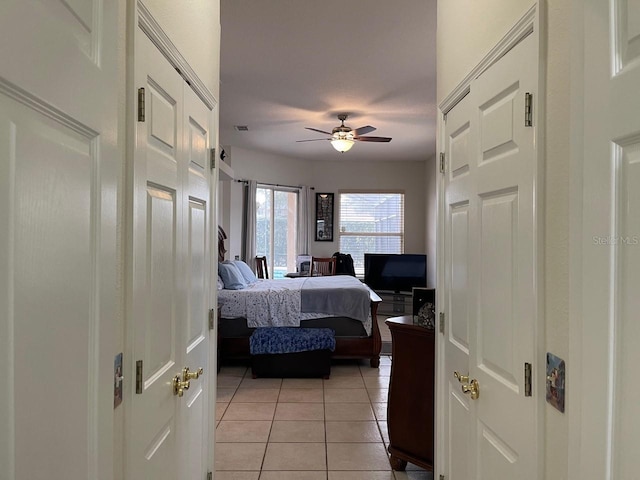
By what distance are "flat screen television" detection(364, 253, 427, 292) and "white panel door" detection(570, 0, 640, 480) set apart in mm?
7133

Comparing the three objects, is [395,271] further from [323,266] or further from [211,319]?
[211,319]

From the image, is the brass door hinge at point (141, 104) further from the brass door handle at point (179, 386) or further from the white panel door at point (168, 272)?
the brass door handle at point (179, 386)

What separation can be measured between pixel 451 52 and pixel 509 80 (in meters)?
0.69

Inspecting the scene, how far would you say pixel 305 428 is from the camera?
3.30 m

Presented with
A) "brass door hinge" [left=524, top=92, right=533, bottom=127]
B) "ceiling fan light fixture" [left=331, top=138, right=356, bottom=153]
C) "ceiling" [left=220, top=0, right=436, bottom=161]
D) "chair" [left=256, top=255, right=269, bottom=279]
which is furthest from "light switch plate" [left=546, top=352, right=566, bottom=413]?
"chair" [left=256, top=255, right=269, bottom=279]

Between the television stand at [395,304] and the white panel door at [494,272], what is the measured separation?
601 centimetres

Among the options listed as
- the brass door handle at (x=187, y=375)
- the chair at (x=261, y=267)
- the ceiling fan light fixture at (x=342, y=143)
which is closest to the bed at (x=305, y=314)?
the ceiling fan light fixture at (x=342, y=143)

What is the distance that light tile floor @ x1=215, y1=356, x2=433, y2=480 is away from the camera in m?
2.70

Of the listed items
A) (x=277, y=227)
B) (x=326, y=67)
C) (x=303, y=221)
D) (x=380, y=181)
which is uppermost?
(x=326, y=67)

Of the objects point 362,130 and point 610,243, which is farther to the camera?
point 362,130

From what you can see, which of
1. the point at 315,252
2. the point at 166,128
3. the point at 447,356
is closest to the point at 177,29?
the point at 166,128

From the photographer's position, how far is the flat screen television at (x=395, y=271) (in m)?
A: 7.98

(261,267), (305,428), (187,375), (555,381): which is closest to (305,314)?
(305,428)

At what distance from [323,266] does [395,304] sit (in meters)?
1.47
